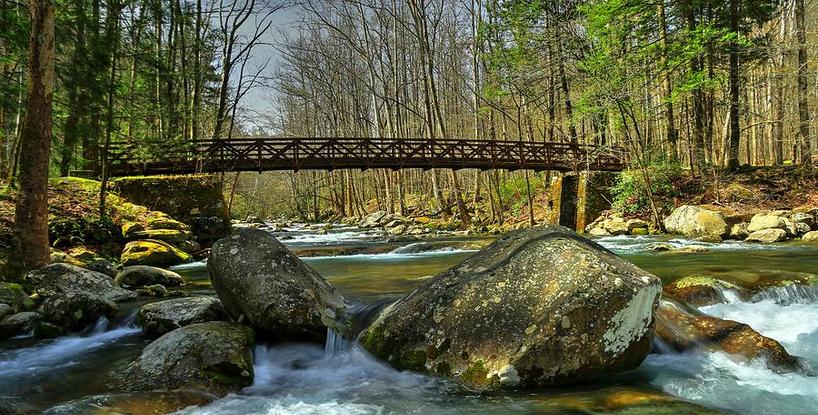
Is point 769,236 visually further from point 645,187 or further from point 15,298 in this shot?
point 15,298

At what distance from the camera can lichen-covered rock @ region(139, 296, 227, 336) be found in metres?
5.16

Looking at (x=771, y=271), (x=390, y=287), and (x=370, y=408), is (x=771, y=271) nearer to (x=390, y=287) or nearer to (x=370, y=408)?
(x=390, y=287)

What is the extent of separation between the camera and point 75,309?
5695mm

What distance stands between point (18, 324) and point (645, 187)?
17.7 meters

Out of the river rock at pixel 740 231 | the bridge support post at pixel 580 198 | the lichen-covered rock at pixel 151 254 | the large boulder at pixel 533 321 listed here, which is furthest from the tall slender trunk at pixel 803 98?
the lichen-covered rock at pixel 151 254

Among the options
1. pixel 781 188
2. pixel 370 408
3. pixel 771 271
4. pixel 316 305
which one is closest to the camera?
pixel 370 408

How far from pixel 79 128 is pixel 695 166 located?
20604 mm

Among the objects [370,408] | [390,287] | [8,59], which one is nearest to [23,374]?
[370,408]

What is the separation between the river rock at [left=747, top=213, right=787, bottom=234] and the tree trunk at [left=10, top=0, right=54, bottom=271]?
1535cm

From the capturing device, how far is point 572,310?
367cm

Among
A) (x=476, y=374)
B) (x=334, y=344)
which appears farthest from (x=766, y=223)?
(x=334, y=344)

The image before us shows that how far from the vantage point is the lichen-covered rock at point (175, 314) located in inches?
203

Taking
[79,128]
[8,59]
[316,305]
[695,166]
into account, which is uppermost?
[8,59]

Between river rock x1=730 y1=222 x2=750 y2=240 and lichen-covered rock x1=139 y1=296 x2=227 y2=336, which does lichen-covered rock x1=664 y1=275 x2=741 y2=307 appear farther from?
river rock x1=730 y1=222 x2=750 y2=240
